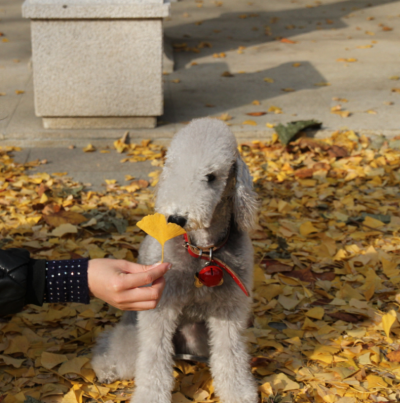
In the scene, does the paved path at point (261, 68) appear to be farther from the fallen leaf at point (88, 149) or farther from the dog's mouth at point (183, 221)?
the dog's mouth at point (183, 221)

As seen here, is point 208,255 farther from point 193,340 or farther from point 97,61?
point 97,61

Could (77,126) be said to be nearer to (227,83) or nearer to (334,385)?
(227,83)

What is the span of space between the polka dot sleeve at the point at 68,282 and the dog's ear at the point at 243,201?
27.9 inches

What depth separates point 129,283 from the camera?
2049 millimetres

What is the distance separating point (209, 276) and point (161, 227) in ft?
1.41

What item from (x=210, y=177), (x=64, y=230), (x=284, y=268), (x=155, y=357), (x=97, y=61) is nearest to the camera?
(x=210, y=177)

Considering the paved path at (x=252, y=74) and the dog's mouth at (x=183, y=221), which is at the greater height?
the dog's mouth at (x=183, y=221)

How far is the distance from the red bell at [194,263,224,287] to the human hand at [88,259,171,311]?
0.22 metres

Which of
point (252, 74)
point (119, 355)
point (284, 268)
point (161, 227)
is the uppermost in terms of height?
A: point (161, 227)

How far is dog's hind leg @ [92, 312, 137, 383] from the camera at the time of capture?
266 centimetres

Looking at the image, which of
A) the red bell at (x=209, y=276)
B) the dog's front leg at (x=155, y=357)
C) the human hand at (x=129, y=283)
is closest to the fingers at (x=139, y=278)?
the human hand at (x=129, y=283)

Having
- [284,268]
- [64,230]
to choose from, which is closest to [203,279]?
[284,268]

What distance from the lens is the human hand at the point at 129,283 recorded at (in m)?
2.04

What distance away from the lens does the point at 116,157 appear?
208 inches
